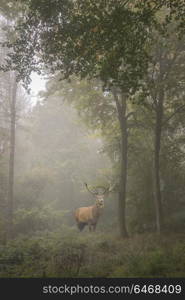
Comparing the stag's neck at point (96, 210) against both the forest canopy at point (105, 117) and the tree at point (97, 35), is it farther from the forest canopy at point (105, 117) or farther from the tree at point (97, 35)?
the tree at point (97, 35)

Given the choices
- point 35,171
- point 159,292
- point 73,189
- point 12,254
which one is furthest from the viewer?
point 73,189

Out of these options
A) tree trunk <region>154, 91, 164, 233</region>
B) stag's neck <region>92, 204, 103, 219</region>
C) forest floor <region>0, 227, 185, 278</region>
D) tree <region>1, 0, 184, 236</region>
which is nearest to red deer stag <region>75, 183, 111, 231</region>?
stag's neck <region>92, 204, 103, 219</region>

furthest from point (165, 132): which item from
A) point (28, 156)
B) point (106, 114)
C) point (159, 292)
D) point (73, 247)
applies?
point (28, 156)

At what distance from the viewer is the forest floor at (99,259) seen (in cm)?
820

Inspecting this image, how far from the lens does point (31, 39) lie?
915 cm

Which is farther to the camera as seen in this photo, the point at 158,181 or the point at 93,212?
the point at 93,212

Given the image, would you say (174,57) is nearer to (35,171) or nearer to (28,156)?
(35,171)

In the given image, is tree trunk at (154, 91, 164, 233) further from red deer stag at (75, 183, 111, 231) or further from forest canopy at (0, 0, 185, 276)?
red deer stag at (75, 183, 111, 231)

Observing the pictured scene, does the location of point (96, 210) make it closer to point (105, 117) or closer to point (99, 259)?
point (105, 117)

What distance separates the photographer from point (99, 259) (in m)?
9.88

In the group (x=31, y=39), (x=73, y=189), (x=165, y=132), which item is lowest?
(x=73, y=189)

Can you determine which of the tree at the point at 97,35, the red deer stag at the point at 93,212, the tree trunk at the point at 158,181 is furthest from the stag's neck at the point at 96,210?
the tree at the point at 97,35

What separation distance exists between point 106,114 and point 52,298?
11.5m

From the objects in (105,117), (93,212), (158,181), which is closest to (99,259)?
(158,181)
